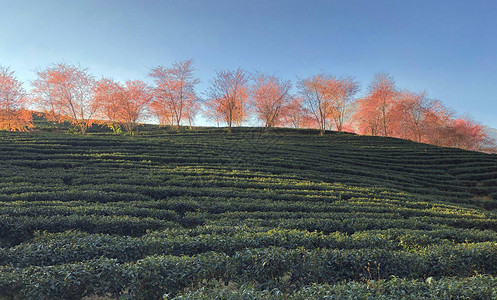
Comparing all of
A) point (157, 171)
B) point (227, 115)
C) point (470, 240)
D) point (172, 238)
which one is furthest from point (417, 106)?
point (172, 238)

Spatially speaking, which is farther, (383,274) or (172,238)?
(172,238)

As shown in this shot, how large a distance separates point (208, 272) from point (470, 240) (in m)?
8.21

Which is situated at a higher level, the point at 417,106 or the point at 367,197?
the point at 417,106

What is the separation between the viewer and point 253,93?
4284 cm

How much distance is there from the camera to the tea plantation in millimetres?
4320

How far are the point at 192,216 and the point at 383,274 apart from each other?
234 inches

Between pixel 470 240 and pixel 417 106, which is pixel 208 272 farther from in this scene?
pixel 417 106

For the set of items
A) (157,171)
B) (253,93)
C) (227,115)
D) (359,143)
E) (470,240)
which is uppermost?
(253,93)

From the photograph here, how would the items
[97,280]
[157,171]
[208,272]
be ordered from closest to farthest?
[97,280]
[208,272]
[157,171]

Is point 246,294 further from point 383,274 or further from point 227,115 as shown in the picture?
point 227,115

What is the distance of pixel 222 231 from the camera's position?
6.66 metres

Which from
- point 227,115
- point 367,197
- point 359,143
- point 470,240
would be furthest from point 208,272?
point 227,115

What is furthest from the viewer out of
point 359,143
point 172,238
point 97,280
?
point 359,143

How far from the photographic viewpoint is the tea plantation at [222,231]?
14.2ft
